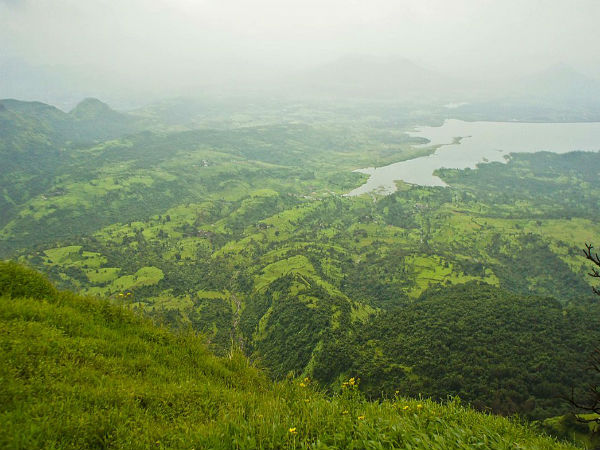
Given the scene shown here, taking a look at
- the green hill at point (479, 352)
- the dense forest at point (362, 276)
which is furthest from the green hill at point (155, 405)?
the green hill at point (479, 352)

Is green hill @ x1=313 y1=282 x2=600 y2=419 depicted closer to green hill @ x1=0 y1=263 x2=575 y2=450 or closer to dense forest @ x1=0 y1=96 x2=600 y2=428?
dense forest @ x1=0 y1=96 x2=600 y2=428

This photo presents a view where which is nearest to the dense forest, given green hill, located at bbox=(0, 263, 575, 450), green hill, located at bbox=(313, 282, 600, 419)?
green hill, located at bbox=(313, 282, 600, 419)

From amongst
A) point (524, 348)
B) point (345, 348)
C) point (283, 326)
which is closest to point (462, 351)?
point (524, 348)

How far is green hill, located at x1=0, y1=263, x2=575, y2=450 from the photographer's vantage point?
14.8 ft

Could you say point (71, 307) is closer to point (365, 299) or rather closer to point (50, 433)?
point (50, 433)

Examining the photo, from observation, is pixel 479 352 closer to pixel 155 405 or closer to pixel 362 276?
pixel 155 405

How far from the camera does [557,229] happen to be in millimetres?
133625

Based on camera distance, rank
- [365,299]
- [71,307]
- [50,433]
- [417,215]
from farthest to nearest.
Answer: [417,215] → [365,299] → [71,307] → [50,433]

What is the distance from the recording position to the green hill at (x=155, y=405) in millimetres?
4512

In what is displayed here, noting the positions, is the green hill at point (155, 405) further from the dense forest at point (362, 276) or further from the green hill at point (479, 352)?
the green hill at point (479, 352)

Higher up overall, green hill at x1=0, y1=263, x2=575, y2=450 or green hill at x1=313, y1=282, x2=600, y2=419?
green hill at x1=0, y1=263, x2=575, y2=450

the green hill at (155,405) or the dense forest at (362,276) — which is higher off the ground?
the green hill at (155,405)

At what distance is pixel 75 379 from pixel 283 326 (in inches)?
2722

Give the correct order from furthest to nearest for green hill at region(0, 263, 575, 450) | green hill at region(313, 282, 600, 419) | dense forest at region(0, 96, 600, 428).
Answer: dense forest at region(0, 96, 600, 428)
green hill at region(313, 282, 600, 419)
green hill at region(0, 263, 575, 450)
